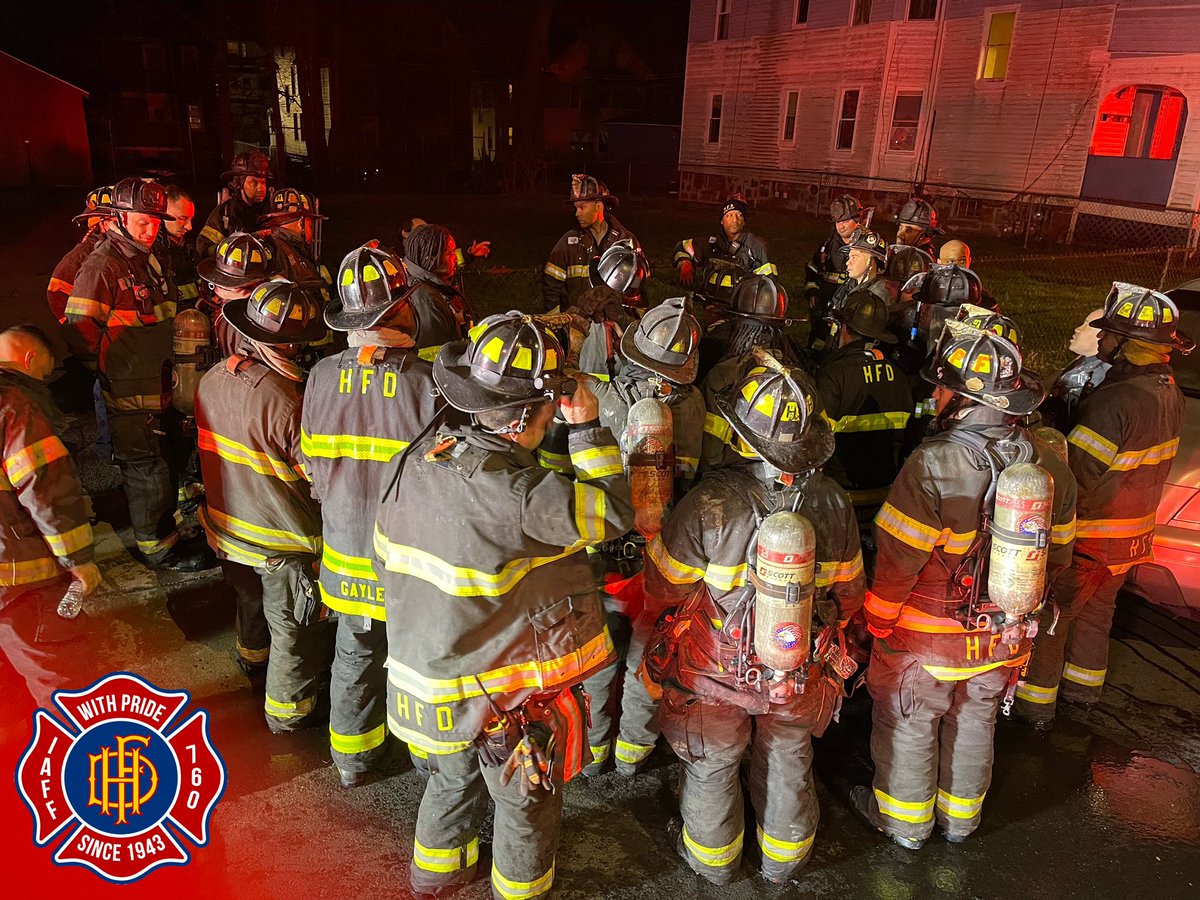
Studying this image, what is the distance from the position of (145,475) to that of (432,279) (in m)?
2.36

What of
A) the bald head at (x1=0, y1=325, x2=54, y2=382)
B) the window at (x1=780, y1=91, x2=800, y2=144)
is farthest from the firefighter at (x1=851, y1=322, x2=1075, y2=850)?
the window at (x1=780, y1=91, x2=800, y2=144)

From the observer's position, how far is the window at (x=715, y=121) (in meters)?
29.4

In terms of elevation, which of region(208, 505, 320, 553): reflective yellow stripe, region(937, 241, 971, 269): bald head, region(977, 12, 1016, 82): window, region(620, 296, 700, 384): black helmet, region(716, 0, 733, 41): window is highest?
region(716, 0, 733, 41): window

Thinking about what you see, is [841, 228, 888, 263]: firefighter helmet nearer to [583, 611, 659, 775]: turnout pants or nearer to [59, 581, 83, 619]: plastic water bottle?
[583, 611, 659, 775]: turnout pants

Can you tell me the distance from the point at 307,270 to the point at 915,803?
6.07 m

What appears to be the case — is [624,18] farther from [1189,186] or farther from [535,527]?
[535,527]

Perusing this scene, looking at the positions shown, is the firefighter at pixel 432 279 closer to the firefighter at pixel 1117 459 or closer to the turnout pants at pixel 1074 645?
the firefighter at pixel 1117 459

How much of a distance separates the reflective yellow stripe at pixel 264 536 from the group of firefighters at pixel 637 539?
17 mm

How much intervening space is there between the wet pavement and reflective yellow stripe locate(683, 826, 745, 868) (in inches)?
5.9

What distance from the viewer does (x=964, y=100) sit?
22453 millimetres

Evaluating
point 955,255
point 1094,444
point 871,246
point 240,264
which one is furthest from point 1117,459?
point 240,264

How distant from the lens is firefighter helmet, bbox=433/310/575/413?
9.43ft

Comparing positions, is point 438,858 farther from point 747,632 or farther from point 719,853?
point 747,632

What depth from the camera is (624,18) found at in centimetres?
4178
